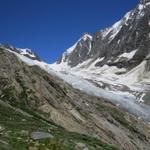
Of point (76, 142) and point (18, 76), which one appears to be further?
point (18, 76)

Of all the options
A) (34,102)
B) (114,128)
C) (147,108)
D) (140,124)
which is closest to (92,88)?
(147,108)

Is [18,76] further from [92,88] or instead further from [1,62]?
[92,88]

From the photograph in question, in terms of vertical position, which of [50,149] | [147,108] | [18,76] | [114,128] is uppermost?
[147,108]

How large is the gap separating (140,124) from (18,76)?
102ft

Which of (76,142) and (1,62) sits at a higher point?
(1,62)

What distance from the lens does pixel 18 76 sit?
76000mm

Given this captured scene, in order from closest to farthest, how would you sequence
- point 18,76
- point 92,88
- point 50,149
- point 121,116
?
point 50,149 < point 18,76 < point 121,116 < point 92,88

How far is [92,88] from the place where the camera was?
139375mm

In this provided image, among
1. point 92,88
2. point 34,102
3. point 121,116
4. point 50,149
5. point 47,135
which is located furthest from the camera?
point 92,88

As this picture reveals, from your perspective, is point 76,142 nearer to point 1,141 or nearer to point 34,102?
point 1,141

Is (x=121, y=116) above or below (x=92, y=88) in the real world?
below

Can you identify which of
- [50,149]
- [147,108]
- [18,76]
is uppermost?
[147,108]

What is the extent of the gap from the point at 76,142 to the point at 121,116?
167 ft

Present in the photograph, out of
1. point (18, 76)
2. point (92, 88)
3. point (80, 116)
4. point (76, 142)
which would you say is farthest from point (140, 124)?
point (76, 142)
